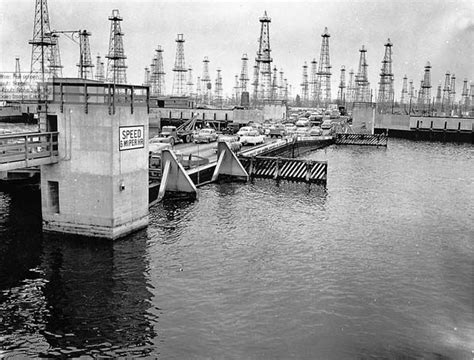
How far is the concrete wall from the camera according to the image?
1118 inches

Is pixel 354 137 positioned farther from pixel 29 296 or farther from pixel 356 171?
pixel 29 296

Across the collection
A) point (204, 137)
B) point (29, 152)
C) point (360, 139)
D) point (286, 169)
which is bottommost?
point (286, 169)

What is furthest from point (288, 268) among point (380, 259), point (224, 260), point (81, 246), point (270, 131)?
point (270, 131)

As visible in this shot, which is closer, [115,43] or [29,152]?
[29,152]

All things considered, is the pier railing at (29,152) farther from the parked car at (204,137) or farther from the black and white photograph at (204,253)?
the parked car at (204,137)

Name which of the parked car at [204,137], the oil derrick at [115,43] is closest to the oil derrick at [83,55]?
the oil derrick at [115,43]

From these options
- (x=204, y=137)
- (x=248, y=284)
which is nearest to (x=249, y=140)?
(x=204, y=137)

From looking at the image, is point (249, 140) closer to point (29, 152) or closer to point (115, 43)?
point (115, 43)

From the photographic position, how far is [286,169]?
5181 centimetres

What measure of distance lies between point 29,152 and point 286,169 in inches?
1114

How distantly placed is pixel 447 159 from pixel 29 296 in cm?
6560

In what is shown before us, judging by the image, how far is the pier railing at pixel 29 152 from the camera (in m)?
26.8

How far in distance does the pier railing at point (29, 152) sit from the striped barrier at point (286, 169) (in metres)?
26.2

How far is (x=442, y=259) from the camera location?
27.3 meters
